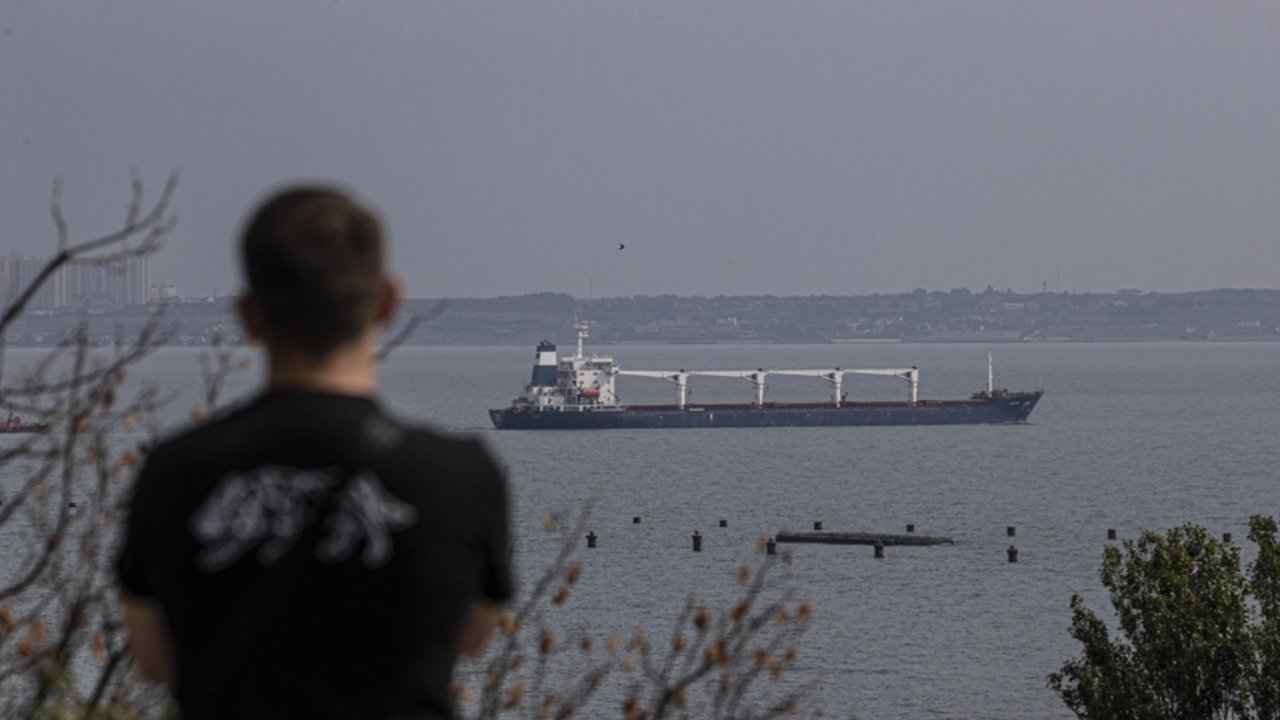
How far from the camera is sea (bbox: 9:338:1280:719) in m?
35.7

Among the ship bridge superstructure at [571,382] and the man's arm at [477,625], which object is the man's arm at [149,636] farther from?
the ship bridge superstructure at [571,382]

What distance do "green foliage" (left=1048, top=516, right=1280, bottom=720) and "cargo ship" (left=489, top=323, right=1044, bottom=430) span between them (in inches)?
3082

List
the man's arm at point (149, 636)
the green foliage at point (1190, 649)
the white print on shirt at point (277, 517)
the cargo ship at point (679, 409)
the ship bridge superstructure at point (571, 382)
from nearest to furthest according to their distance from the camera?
the white print on shirt at point (277, 517) → the man's arm at point (149, 636) → the green foliage at point (1190, 649) → the ship bridge superstructure at point (571, 382) → the cargo ship at point (679, 409)

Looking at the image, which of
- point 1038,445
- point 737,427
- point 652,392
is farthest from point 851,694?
point 652,392

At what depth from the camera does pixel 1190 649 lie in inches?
867

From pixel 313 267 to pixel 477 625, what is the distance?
577mm

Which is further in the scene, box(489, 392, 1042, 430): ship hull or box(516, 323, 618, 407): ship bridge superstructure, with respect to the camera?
box(489, 392, 1042, 430): ship hull

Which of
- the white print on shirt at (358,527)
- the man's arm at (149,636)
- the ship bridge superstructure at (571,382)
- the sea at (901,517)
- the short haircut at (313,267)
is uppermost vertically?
the short haircut at (313,267)

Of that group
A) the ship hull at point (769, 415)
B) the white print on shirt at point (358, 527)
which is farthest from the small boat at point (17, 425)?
the ship hull at point (769, 415)

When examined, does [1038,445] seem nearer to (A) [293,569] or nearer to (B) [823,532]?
(B) [823,532]

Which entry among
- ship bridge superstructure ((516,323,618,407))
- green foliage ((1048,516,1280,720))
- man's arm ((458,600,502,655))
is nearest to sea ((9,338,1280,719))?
man's arm ((458,600,502,655))

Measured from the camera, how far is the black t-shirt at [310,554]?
2.25m

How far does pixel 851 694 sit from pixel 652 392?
15976 cm

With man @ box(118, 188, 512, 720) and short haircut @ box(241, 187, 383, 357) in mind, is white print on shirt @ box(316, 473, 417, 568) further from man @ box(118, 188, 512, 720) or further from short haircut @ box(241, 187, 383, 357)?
short haircut @ box(241, 187, 383, 357)
